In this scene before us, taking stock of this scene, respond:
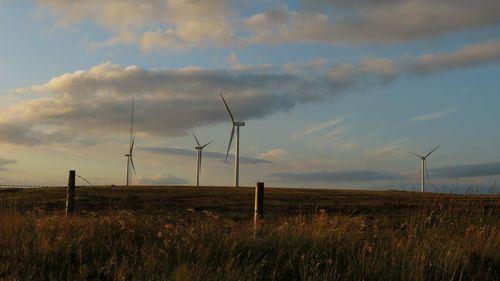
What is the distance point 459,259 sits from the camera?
959 centimetres

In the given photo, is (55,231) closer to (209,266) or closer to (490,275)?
(209,266)

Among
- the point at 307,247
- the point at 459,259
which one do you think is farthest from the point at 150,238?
the point at 459,259

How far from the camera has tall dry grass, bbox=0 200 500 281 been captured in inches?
333

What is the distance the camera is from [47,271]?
864cm

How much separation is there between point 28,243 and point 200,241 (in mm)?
2969

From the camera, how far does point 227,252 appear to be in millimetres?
9547

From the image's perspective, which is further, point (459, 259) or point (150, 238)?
point (150, 238)

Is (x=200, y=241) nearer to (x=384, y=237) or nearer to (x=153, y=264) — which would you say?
(x=153, y=264)

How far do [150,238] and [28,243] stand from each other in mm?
2072

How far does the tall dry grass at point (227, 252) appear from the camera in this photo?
8.46 m

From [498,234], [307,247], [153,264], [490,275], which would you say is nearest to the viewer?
[153,264]

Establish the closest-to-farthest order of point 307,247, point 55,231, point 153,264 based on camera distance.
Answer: point 153,264
point 307,247
point 55,231

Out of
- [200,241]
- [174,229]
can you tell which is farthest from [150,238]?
[200,241]

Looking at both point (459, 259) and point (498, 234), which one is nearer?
point (459, 259)
